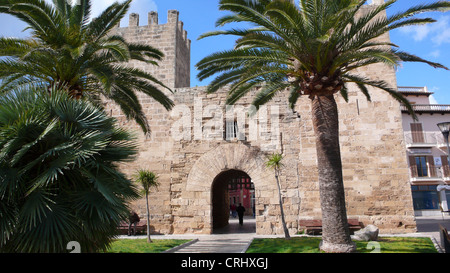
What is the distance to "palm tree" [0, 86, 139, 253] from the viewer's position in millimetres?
3963

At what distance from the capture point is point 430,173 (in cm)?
2283

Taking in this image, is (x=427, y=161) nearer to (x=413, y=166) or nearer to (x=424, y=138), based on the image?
(x=413, y=166)

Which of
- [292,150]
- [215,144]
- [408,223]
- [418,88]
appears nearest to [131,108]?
[215,144]

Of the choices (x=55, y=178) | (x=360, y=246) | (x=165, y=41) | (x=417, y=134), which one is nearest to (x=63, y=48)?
(x=55, y=178)

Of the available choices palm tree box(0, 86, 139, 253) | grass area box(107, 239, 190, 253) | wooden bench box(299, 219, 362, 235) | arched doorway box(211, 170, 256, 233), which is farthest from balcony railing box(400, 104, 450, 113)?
Result: palm tree box(0, 86, 139, 253)

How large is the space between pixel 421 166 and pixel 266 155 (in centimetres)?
1782

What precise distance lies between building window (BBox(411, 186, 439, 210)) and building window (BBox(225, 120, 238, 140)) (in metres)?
18.1

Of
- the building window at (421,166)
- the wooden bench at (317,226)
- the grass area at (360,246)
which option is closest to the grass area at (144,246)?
the grass area at (360,246)

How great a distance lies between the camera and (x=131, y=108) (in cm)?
868

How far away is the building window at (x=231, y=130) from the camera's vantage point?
37.4 ft

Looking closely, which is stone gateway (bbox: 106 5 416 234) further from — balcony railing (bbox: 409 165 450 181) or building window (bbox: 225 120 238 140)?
balcony railing (bbox: 409 165 450 181)
